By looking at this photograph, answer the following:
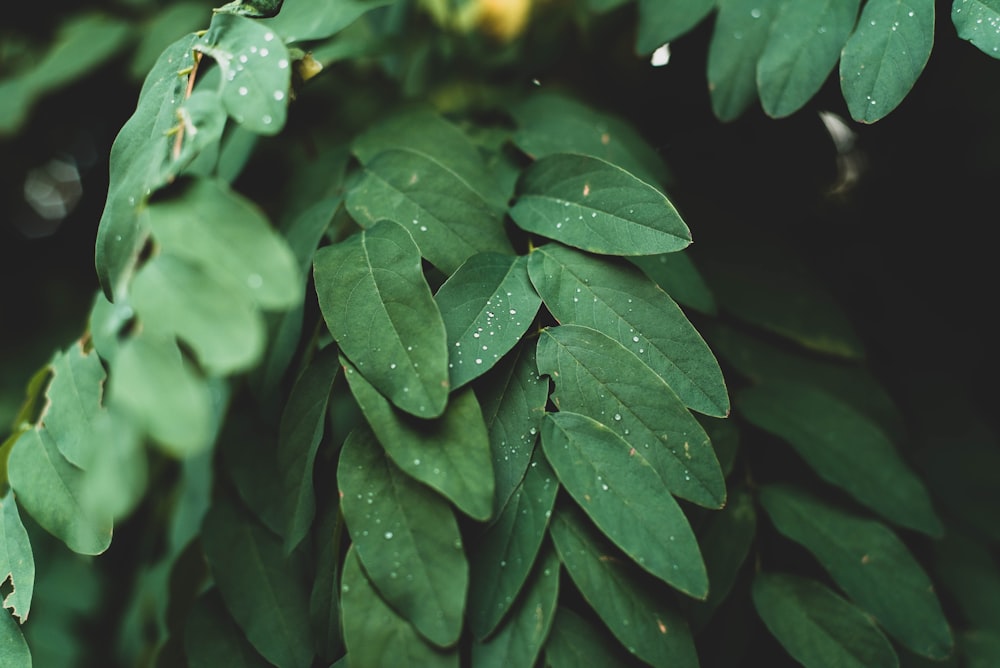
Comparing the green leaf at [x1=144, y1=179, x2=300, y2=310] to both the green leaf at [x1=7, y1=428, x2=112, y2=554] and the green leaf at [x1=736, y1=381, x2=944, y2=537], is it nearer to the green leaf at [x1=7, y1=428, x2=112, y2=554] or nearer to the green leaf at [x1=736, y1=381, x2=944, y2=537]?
the green leaf at [x1=7, y1=428, x2=112, y2=554]

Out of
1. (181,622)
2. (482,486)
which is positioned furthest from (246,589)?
(482,486)

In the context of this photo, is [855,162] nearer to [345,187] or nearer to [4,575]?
[345,187]

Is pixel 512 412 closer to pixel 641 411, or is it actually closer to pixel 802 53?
pixel 641 411

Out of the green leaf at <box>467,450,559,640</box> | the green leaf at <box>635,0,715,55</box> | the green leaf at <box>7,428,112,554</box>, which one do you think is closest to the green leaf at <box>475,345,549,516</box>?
the green leaf at <box>467,450,559,640</box>

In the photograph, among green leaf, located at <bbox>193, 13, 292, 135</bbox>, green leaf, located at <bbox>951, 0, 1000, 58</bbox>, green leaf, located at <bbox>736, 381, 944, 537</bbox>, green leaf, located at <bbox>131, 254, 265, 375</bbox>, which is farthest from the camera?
green leaf, located at <bbox>736, 381, 944, 537</bbox>

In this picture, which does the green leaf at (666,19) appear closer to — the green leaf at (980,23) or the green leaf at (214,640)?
the green leaf at (980,23)

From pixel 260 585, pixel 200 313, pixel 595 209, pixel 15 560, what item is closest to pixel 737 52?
pixel 595 209
